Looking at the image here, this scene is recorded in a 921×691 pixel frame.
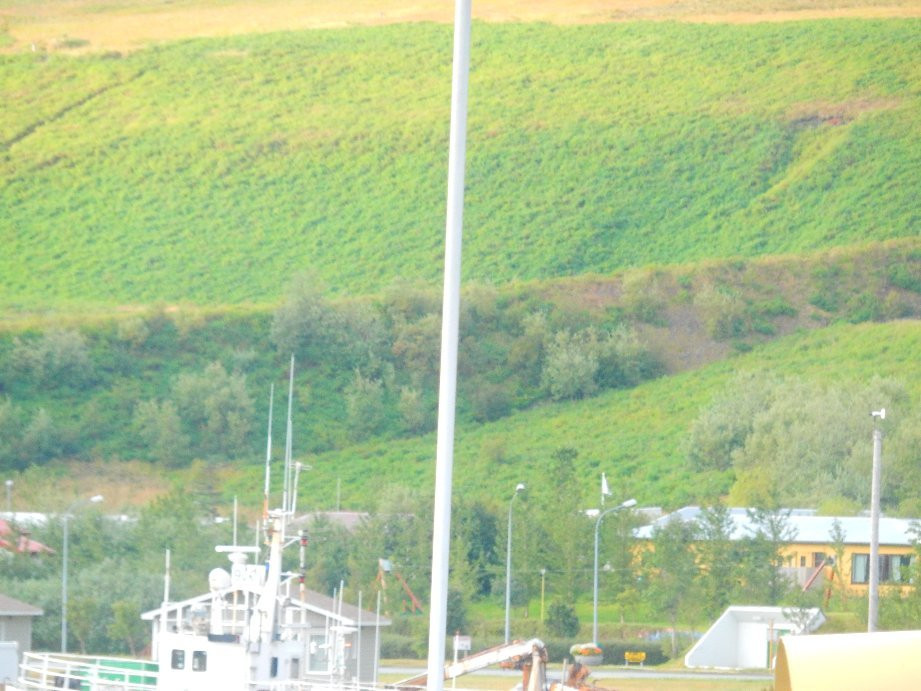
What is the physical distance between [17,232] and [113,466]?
1780 cm

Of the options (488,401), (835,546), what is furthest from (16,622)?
(488,401)

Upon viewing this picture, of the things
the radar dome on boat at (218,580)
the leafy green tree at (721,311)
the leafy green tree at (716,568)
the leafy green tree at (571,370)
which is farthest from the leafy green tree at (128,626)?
the leafy green tree at (721,311)

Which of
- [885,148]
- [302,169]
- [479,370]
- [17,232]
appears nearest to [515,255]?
[479,370]

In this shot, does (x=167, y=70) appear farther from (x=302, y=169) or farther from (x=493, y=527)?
(x=493, y=527)

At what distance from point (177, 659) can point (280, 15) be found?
6411cm

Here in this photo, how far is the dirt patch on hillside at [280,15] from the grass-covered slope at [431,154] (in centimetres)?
70

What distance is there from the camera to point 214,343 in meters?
59.4

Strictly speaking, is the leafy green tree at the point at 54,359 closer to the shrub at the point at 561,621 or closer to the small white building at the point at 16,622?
the shrub at the point at 561,621

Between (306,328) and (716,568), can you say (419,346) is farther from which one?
(716,568)

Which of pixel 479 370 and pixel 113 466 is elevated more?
pixel 479 370

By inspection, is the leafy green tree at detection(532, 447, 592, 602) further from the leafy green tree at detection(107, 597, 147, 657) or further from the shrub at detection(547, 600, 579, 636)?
the leafy green tree at detection(107, 597, 147, 657)

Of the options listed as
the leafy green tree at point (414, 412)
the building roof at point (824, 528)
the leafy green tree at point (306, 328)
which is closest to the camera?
the building roof at point (824, 528)

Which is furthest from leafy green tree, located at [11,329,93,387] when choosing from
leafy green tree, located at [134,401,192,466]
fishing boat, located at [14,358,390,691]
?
fishing boat, located at [14,358,390,691]

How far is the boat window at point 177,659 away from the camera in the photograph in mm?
15344
